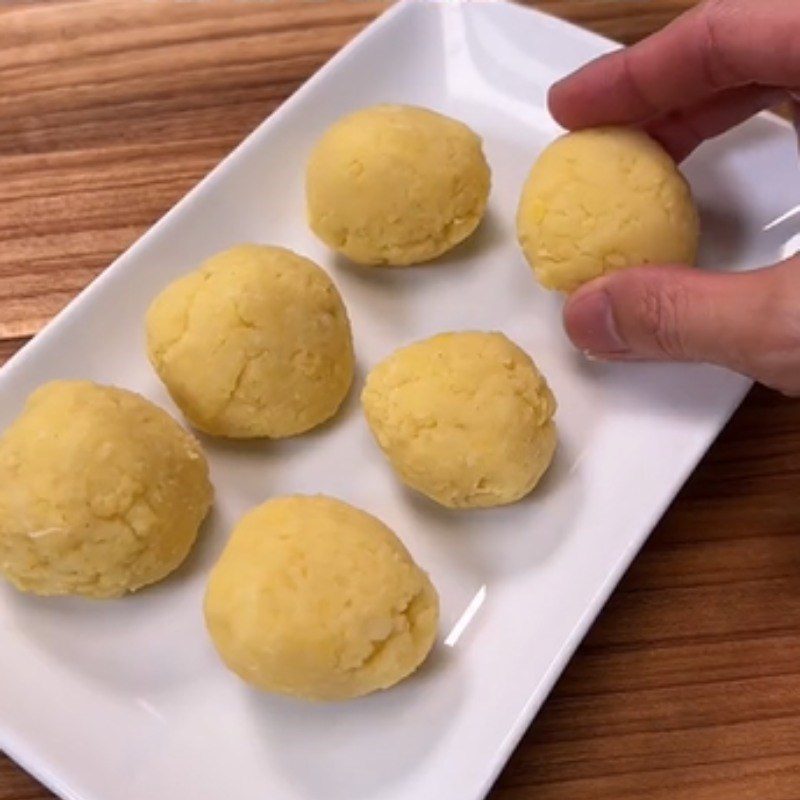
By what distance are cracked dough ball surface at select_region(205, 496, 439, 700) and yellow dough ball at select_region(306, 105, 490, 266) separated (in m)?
0.37

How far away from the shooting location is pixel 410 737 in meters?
0.96

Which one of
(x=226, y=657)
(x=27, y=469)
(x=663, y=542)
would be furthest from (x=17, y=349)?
(x=663, y=542)

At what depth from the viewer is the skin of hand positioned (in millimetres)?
988

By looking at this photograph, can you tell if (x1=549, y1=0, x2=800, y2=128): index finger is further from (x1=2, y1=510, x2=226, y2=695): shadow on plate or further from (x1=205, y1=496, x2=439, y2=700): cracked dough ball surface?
(x1=2, y1=510, x2=226, y2=695): shadow on plate

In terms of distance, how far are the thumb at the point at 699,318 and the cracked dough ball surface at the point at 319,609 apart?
31cm

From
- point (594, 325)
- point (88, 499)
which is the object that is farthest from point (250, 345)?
point (594, 325)

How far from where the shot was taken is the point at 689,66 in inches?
48.0

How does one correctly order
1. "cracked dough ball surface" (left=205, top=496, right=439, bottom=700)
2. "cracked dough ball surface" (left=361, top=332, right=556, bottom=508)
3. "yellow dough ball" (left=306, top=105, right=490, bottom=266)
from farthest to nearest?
"yellow dough ball" (left=306, top=105, right=490, bottom=266), "cracked dough ball surface" (left=361, top=332, right=556, bottom=508), "cracked dough ball surface" (left=205, top=496, right=439, bottom=700)

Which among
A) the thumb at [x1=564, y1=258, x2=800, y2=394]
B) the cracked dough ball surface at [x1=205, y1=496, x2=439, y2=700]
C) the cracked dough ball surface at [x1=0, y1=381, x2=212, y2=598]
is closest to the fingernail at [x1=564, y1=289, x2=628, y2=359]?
the thumb at [x1=564, y1=258, x2=800, y2=394]

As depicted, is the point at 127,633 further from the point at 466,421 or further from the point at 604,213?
the point at 604,213

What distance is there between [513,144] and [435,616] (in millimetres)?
645

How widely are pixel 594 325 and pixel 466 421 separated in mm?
166

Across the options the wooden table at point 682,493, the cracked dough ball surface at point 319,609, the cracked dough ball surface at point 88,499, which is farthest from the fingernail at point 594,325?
the cracked dough ball surface at point 88,499

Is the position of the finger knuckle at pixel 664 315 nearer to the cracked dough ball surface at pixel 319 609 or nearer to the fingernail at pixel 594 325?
the fingernail at pixel 594 325
